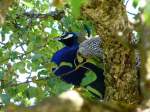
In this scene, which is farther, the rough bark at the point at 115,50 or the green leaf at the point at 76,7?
the rough bark at the point at 115,50

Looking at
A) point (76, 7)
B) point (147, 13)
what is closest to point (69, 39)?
point (76, 7)

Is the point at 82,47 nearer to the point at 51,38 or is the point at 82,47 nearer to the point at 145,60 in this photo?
the point at 51,38

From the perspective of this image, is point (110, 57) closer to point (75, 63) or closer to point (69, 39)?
point (75, 63)

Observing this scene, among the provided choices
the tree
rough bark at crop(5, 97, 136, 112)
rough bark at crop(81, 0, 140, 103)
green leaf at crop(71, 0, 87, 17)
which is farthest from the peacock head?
rough bark at crop(5, 97, 136, 112)

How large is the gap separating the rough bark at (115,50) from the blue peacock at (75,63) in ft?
0.83

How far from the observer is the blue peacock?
1937 mm

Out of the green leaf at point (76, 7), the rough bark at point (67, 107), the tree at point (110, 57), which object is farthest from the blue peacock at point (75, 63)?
the rough bark at point (67, 107)

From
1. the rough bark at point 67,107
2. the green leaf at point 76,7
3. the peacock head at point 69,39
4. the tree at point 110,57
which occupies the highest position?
the green leaf at point 76,7

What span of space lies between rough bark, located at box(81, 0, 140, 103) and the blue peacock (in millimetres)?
254

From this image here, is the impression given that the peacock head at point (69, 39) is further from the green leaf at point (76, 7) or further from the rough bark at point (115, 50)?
the green leaf at point (76, 7)

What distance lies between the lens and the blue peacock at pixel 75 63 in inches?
76.2

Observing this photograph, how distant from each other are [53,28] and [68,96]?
2923mm

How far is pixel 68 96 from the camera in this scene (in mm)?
485

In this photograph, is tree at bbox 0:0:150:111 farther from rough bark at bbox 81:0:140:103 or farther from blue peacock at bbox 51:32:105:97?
blue peacock at bbox 51:32:105:97
